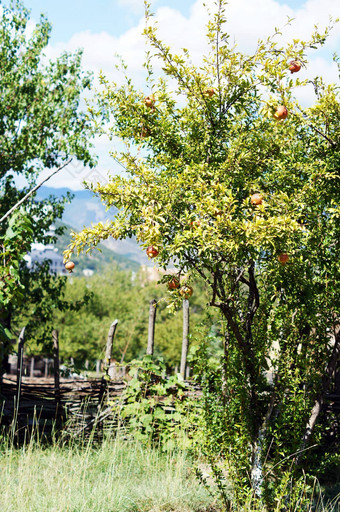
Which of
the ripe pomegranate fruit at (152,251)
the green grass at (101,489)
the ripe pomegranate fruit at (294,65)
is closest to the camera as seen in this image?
the ripe pomegranate fruit at (152,251)

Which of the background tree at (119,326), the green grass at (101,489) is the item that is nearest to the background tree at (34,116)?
the green grass at (101,489)

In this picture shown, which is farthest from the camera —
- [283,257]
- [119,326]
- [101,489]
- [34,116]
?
[119,326]

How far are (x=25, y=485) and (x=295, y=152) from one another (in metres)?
3.91

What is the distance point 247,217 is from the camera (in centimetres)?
420

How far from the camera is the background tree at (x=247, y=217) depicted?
4023 mm

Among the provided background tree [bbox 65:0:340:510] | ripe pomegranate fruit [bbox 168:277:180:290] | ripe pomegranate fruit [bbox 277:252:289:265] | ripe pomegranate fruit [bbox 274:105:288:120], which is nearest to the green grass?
background tree [bbox 65:0:340:510]

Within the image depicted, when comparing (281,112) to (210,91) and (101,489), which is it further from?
(101,489)

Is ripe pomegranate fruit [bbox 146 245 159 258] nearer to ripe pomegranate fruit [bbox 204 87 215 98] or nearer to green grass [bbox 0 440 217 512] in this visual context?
ripe pomegranate fruit [bbox 204 87 215 98]

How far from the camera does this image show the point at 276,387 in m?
5.04

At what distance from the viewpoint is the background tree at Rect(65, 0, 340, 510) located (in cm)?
402

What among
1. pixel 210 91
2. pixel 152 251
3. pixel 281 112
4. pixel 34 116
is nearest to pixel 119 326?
pixel 34 116

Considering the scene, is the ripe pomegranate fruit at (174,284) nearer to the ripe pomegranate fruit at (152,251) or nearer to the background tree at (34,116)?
the ripe pomegranate fruit at (152,251)

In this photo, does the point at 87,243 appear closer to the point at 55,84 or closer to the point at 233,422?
the point at 233,422

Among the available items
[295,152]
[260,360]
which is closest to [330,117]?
[295,152]
